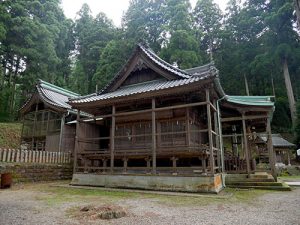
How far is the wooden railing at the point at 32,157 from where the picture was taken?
1253 cm

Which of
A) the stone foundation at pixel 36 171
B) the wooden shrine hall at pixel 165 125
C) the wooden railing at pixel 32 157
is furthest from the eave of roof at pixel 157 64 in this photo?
the stone foundation at pixel 36 171

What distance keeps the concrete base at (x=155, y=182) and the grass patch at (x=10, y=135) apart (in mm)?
15341

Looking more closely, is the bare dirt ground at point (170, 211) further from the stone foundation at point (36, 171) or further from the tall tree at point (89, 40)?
the tall tree at point (89, 40)

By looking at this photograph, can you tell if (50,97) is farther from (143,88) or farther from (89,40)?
(89,40)

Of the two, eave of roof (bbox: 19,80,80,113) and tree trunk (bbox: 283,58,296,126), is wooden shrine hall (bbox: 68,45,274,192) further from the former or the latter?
tree trunk (bbox: 283,58,296,126)

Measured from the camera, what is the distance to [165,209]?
6570 mm

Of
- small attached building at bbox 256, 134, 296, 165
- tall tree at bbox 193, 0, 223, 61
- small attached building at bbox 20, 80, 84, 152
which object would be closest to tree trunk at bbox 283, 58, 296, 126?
small attached building at bbox 256, 134, 296, 165

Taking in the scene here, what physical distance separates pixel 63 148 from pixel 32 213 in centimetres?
1363

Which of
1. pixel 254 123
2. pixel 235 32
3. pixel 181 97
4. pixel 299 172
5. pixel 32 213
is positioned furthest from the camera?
pixel 235 32

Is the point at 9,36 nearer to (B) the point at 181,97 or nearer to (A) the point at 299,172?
(B) the point at 181,97

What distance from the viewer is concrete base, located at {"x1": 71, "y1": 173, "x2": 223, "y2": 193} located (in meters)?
9.37

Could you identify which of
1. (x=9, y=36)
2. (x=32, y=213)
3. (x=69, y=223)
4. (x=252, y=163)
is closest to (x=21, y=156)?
(x=32, y=213)

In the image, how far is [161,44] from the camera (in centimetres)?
3625

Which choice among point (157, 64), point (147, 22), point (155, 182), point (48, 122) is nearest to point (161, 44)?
point (147, 22)
